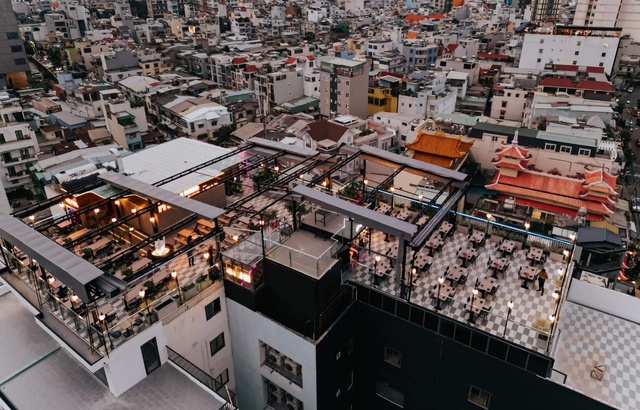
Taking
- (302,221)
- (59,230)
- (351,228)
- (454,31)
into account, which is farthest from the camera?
(454,31)

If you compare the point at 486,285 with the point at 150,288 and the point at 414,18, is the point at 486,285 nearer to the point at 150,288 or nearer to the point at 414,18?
the point at 150,288

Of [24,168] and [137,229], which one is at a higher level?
[137,229]

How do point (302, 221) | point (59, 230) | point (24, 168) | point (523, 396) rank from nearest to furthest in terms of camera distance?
point (523, 396) < point (302, 221) < point (59, 230) < point (24, 168)

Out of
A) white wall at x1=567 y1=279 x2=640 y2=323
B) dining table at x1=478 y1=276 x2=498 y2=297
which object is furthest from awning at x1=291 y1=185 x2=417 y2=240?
white wall at x1=567 y1=279 x2=640 y2=323

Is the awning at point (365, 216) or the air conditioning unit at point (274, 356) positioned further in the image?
the air conditioning unit at point (274, 356)

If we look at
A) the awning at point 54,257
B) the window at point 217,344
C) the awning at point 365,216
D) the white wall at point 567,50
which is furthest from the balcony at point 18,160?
the white wall at point 567,50

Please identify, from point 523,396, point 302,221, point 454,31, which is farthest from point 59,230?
point 454,31

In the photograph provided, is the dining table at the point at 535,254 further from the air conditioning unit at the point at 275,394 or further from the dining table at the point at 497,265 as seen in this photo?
the air conditioning unit at the point at 275,394

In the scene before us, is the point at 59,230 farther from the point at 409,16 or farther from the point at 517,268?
the point at 409,16
